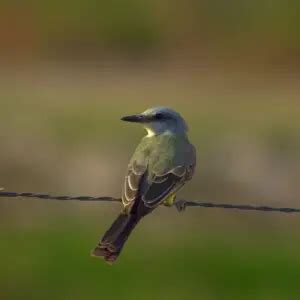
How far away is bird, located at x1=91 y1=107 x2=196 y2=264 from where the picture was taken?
28.1 feet

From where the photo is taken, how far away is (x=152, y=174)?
9.16 metres

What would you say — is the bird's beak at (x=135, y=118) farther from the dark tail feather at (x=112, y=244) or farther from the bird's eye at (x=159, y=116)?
the dark tail feather at (x=112, y=244)

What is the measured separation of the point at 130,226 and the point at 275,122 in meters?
11.5

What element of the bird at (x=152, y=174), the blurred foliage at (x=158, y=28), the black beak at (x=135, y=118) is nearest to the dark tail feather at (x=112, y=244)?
the bird at (x=152, y=174)

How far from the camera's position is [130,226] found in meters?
8.72

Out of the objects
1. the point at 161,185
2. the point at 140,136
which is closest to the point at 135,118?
the point at 161,185

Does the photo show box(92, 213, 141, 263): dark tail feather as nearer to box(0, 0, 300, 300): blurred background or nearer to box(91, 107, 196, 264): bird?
box(91, 107, 196, 264): bird

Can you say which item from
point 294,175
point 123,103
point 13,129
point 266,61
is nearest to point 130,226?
point 294,175

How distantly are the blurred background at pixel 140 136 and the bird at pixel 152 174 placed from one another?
14.3 ft

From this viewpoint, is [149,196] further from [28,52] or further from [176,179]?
[28,52]

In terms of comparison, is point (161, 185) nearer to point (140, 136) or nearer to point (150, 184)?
point (150, 184)

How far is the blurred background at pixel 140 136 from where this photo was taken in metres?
14.5

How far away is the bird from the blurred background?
4360 millimetres

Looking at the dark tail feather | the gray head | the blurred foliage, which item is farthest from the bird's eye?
the blurred foliage
